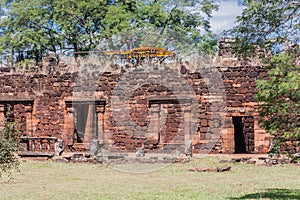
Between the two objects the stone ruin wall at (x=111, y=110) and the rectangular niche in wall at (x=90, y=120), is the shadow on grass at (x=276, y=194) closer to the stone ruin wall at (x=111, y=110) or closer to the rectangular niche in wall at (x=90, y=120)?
the stone ruin wall at (x=111, y=110)

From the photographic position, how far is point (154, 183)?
1716 centimetres

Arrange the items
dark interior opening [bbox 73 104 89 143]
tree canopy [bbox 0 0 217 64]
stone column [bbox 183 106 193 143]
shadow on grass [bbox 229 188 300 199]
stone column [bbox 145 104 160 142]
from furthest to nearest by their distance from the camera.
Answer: tree canopy [bbox 0 0 217 64] → dark interior opening [bbox 73 104 89 143] → stone column [bbox 145 104 160 142] → stone column [bbox 183 106 193 143] → shadow on grass [bbox 229 188 300 199]

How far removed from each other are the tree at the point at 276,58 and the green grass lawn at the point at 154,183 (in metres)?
2.41

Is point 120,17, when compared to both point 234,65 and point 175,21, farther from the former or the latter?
point 234,65

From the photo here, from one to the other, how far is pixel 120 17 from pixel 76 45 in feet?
11.6

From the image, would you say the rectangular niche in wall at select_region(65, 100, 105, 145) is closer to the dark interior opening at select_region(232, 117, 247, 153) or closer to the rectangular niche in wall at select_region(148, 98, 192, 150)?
the rectangular niche in wall at select_region(148, 98, 192, 150)

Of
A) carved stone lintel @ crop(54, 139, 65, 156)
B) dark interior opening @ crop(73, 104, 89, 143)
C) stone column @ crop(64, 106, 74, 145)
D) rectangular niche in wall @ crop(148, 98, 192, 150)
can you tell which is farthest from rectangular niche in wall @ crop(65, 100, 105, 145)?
dark interior opening @ crop(73, 104, 89, 143)

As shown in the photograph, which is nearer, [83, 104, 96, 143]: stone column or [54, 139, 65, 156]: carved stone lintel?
[54, 139, 65, 156]: carved stone lintel

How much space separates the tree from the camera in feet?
38.6

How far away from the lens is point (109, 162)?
22.1m

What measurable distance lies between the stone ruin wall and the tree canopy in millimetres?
10746

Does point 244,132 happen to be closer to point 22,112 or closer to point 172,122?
point 172,122

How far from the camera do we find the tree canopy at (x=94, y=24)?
128ft

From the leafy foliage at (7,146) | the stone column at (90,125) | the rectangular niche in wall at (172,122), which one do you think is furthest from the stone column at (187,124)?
the leafy foliage at (7,146)
